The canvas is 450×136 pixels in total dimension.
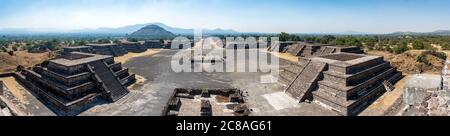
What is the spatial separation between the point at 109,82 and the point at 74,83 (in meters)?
3.11

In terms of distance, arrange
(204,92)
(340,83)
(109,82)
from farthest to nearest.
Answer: (109,82) < (204,92) < (340,83)

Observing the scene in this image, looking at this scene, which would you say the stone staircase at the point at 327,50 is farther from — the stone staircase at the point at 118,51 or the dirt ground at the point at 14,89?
the dirt ground at the point at 14,89

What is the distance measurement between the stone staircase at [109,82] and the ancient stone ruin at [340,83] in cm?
1377

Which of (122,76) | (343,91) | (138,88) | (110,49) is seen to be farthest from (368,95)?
(110,49)

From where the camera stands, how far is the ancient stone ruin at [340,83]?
63.2 feet

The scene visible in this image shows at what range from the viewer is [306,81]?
22.8 meters

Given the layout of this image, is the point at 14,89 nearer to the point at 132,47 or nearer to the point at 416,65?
the point at 132,47

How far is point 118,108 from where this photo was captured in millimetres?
19766

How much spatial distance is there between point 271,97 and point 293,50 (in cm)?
3526

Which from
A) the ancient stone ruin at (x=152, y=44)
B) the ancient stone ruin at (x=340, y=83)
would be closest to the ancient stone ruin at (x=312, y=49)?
the ancient stone ruin at (x=340, y=83)

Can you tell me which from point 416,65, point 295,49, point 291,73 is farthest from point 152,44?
point 416,65

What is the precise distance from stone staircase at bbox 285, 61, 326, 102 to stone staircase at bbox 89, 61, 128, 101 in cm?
1376

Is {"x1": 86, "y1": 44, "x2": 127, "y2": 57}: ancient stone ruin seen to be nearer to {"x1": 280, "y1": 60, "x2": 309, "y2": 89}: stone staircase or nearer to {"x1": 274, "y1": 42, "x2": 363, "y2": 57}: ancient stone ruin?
{"x1": 274, "y1": 42, "x2": 363, "y2": 57}: ancient stone ruin
